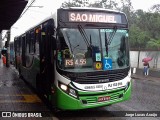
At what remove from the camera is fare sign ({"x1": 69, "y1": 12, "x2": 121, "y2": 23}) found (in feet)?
25.2

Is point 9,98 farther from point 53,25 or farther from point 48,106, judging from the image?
point 53,25

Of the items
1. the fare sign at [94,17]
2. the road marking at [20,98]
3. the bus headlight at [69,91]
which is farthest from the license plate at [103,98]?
the road marking at [20,98]

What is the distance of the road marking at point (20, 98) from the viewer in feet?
33.6

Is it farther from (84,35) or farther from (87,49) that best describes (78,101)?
(84,35)

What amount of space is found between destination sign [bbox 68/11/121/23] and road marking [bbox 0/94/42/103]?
159 inches

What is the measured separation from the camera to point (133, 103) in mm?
9805

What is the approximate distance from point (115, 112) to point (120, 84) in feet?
3.43

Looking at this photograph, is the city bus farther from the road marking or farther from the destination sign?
the road marking

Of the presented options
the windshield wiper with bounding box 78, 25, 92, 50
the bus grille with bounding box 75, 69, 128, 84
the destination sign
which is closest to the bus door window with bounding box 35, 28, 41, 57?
the destination sign

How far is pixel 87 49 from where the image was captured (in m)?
7.56

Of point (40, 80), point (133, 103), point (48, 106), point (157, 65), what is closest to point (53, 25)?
point (40, 80)

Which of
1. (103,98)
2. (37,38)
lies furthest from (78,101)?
(37,38)

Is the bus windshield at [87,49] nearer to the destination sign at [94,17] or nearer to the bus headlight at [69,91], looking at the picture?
the destination sign at [94,17]

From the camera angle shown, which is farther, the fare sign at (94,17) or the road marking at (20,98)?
the road marking at (20,98)
